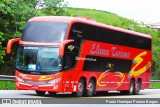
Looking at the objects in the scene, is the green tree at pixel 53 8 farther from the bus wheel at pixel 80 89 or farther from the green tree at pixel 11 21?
the bus wheel at pixel 80 89

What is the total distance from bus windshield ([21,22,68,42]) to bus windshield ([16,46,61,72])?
0.44m

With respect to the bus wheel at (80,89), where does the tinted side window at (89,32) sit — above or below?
above

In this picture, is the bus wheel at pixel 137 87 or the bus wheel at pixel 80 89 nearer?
the bus wheel at pixel 80 89

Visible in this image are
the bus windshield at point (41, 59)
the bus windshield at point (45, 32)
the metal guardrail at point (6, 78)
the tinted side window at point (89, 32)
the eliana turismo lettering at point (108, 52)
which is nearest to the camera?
the bus windshield at point (41, 59)

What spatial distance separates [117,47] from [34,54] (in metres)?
6.57

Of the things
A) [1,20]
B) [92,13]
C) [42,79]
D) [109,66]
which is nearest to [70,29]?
[42,79]

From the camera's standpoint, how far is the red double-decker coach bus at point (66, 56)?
22.2 metres

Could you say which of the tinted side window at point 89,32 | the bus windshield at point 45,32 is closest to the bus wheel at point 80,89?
the tinted side window at point 89,32

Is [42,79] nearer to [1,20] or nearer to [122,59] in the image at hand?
[122,59]

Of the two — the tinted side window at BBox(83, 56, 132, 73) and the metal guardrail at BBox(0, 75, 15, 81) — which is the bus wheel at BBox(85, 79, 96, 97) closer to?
the tinted side window at BBox(83, 56, 132, 73)

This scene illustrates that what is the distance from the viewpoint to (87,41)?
2428 centimetres

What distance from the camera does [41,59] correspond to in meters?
22.3

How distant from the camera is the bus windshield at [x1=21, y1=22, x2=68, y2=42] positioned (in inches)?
882

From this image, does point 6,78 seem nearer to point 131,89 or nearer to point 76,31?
point 131,89
